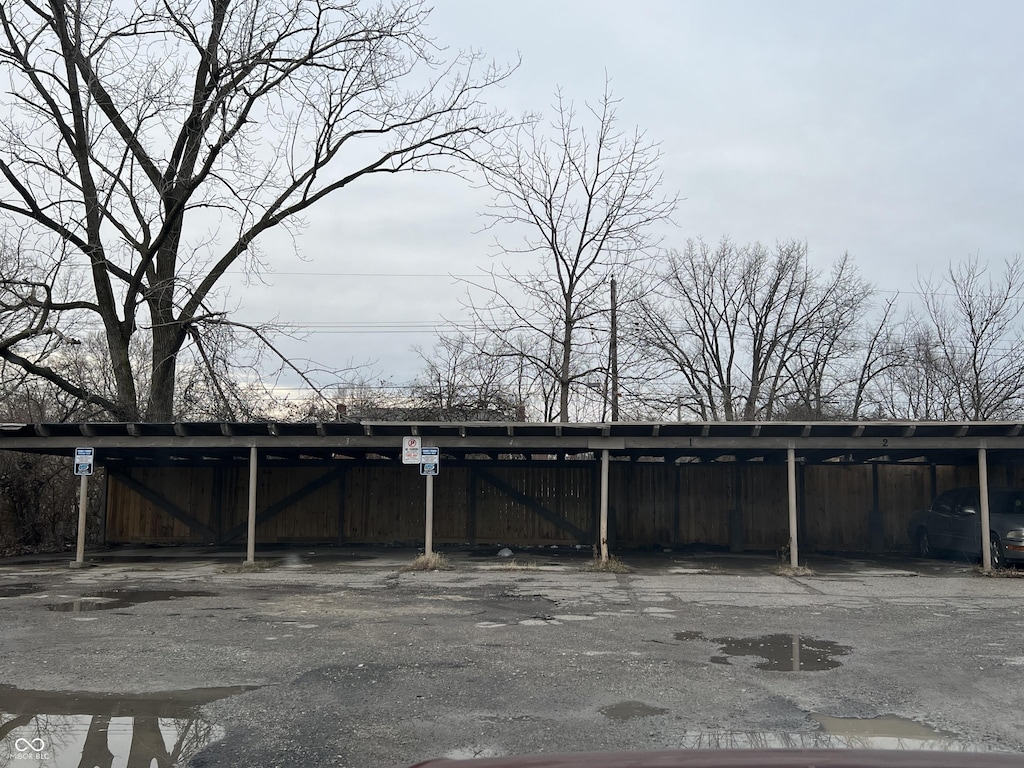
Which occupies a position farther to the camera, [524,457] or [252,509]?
[524,457]

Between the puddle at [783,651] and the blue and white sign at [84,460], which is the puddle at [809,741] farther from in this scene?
the blue and white sign at [84,460]

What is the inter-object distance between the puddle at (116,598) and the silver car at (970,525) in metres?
14.3

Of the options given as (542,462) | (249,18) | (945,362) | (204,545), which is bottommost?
(204,545)

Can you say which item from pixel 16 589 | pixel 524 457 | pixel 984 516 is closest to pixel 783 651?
pixel 984 516

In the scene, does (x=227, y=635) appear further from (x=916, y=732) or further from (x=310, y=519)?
(x=310, y=519)

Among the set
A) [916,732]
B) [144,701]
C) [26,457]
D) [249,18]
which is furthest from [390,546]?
[916,732]

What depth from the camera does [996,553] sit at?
16.6m

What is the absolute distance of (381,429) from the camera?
16.8m

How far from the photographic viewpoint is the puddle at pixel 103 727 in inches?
218

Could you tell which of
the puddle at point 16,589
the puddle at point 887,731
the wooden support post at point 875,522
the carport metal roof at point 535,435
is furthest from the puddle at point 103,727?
the wooden support post at point 875,522

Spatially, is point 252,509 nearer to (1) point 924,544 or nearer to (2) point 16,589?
(2) point 16,589

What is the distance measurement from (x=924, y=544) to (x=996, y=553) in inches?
126

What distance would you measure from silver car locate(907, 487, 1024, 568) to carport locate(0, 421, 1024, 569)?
45cm

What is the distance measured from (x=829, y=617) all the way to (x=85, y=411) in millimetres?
21887
